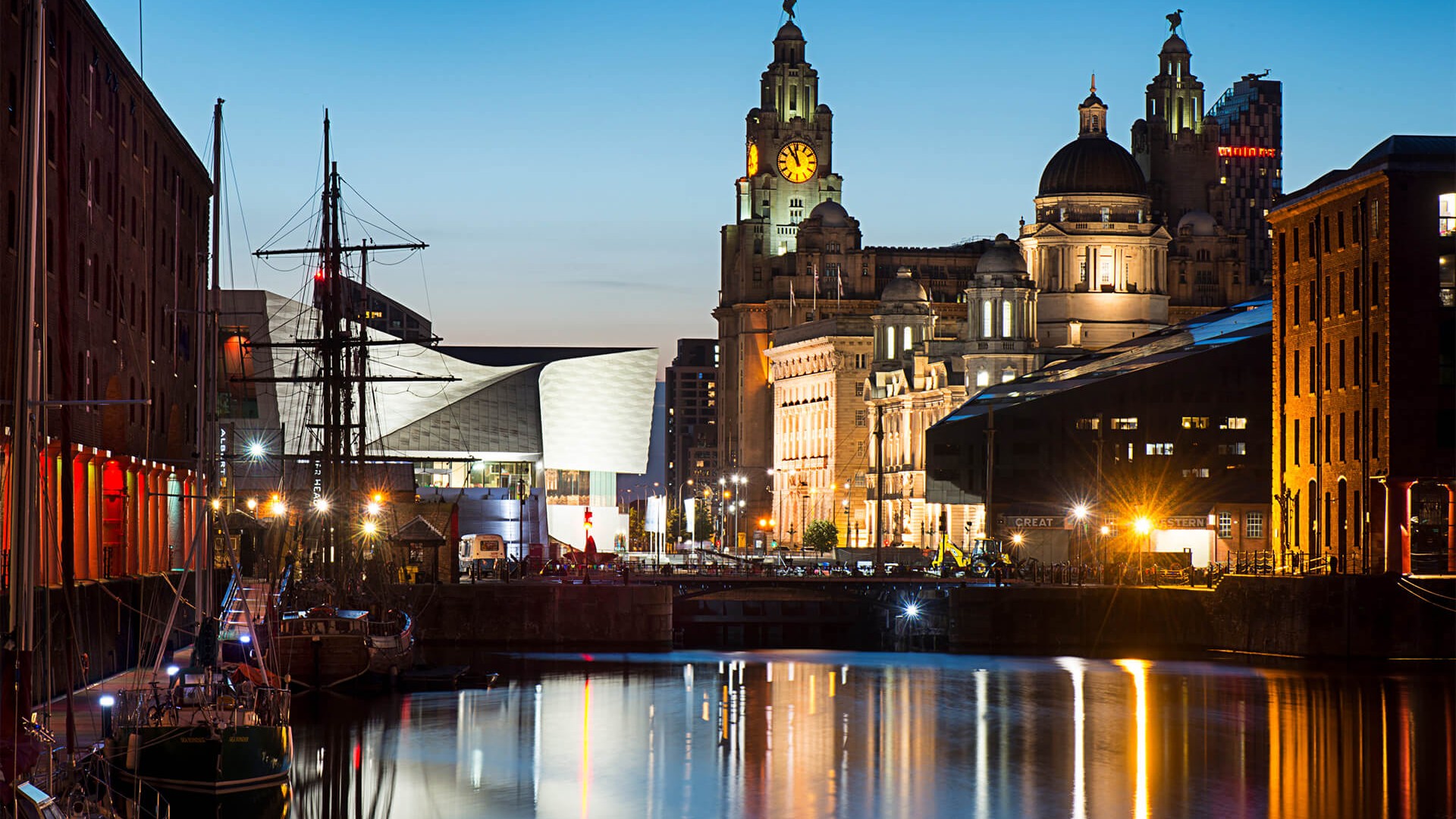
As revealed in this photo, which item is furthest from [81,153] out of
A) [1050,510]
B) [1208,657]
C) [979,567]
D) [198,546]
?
[1050,510]

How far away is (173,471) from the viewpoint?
84.5m

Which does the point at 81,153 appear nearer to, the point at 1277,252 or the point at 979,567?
the point at 1277,252

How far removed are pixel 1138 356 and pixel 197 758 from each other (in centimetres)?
11144

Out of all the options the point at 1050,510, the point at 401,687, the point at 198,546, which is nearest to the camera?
the point at 198,546

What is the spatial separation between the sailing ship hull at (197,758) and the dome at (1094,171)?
15090 cm

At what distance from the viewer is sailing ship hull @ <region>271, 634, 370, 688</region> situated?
75062 mm

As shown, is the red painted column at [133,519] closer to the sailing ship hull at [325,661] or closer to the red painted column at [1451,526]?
the sailing ship hull at [325,661]

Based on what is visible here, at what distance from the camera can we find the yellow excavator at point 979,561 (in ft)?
372

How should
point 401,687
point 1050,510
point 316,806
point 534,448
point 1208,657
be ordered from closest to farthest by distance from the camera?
point 316,806, point 401,687, point 1208,657, point 1050,510, point 534,448

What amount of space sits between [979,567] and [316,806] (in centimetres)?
7335

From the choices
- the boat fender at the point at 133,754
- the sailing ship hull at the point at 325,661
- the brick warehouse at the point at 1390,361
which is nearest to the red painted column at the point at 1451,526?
the brick warehouse at the point at 1390,361

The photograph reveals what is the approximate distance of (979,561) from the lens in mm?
123812

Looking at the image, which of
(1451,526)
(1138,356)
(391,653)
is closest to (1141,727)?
(1451,526)

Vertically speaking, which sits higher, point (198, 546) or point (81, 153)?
point (81, 153)
